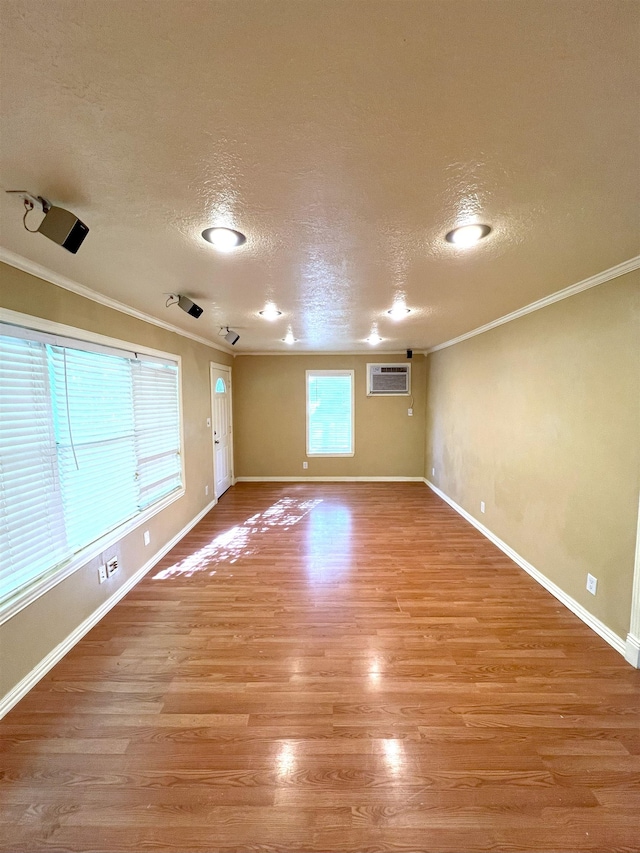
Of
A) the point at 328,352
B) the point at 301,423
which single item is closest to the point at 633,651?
the point at 301,423

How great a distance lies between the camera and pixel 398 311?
9.95 ft

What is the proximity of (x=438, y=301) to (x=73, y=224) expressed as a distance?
2.41 meters

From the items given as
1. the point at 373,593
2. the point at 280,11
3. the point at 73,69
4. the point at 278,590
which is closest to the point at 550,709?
the point at 373,593

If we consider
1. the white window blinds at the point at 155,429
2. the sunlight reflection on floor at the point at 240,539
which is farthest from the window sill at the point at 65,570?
the sunlight reflection on floor at the point at 240,539

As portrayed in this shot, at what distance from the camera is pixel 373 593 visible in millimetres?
2693

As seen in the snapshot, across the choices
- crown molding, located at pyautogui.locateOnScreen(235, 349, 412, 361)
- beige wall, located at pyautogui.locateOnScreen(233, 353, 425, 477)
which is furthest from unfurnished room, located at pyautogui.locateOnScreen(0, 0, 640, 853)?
beige wall, located at pyautogui.locateOnScreen(233, 353, 425, 477)

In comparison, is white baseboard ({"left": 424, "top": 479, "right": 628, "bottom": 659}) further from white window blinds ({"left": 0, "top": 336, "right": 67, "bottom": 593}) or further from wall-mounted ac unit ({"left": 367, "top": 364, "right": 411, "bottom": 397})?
white window blinds ({"left": 0, "top": 336, "right": 67, "bottom": 593})

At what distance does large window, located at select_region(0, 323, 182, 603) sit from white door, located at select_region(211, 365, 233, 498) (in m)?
1.82

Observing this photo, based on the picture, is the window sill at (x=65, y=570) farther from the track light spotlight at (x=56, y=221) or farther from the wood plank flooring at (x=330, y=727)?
the track light spotlight at (x=56, y=221)

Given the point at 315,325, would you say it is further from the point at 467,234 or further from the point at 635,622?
the point at 635,622

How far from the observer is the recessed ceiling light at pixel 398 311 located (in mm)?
2859

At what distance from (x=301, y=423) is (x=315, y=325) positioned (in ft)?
8.98

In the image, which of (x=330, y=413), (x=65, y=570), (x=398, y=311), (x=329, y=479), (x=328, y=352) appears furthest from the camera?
(x=329, y=479)

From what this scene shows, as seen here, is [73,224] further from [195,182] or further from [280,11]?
[280,11]
